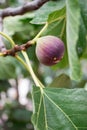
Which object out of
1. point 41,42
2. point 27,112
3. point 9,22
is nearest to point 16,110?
point 27,112

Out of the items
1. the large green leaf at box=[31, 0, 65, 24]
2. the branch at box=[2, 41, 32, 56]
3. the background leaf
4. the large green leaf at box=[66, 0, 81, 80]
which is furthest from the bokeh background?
the large green leaf at box=[66, 0, 81, 80]

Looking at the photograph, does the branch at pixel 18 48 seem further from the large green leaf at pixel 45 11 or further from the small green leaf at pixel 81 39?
the small green leaf at pixel 81 39

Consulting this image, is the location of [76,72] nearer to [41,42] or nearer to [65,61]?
[41,42]

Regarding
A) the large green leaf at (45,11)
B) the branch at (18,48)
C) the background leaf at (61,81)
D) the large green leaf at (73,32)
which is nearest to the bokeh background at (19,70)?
the background leaf at (61,81)

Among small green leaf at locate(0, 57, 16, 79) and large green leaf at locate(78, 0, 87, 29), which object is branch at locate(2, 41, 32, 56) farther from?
small green leaf at locate(0, 57, 16, 79)

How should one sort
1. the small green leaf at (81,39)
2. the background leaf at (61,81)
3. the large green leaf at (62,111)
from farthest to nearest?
the background leaf at (61,81) < the small green leaf at (81,39) < the large green leaf at (62,111)
